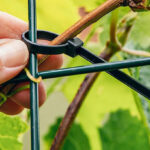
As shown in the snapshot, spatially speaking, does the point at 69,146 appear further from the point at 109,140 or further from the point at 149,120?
the point at 149,120

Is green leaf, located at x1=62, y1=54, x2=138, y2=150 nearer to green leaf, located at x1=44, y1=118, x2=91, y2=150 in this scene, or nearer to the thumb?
green leaf, located at x1=44, y1=118, x2=91, y2=150

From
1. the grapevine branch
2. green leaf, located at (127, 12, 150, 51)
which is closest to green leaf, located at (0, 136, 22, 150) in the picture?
the grapevine branch

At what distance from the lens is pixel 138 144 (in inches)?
24.9

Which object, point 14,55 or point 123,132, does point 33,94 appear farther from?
point 123,132

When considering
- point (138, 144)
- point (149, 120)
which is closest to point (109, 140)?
point (138, 144)

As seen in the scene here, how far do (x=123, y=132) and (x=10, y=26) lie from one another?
384 millimetres

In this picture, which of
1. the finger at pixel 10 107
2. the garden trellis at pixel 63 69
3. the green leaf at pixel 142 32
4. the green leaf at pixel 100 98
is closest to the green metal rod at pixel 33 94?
the garden trellis at pixel 63 69

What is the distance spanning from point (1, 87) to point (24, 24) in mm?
75

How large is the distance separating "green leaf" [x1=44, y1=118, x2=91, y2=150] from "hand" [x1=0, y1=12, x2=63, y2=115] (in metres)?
0.25

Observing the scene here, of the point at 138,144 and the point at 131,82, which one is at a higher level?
the point at 131,82

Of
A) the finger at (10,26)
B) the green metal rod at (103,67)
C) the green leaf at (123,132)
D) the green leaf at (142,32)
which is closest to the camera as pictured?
the green metal rod at (103,67)

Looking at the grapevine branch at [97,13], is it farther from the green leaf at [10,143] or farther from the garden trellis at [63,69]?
the green leaf at [10,143]

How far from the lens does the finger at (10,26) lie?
1.13ft

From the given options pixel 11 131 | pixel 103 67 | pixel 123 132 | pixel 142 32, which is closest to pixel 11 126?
pixel 11 131
